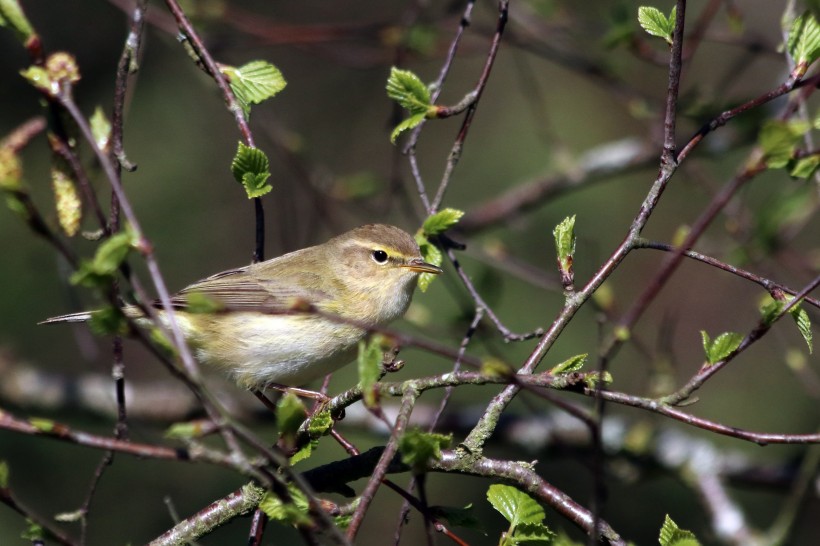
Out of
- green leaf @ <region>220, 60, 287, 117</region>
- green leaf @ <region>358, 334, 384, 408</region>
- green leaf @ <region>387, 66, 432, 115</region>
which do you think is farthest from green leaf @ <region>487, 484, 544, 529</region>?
green leaf @ <region>220, 60, 287, 117</region>

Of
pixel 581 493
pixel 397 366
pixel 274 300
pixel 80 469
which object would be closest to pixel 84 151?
pixel 274 300

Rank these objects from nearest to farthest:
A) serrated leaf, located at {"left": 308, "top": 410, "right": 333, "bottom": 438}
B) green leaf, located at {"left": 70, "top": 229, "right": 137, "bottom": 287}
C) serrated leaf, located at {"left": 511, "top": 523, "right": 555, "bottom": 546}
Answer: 1. green leaf, located at {"left": 70, "top": 229, "right": 137, "bottom": 287}
2. serrated leaf, located at {"left": 511, "top": 523, "right": 555, "bottom": 546}
3. serrated leaf, located at {"left": 308, "top": 410, "right": 333, "bottom": 438}

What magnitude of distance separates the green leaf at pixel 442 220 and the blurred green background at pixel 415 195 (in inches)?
58.2

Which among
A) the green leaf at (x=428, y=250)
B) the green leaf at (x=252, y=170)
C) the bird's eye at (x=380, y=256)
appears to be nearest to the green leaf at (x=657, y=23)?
the green leaf at (x=428, y=250)

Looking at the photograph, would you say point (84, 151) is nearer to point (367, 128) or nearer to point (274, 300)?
point (274, 300)

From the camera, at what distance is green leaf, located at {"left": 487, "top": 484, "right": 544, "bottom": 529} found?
2.04 m

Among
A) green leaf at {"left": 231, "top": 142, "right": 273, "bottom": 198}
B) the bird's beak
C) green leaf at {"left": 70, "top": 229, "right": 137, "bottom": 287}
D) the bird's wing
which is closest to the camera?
green leaf at {"left": 70, "top": 229, "right": 137, "bottom": 287}

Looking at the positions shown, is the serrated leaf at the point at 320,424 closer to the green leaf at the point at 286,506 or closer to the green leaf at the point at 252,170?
the green leaf at the point at 286,506

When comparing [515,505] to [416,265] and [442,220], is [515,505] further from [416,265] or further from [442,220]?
[416,265]

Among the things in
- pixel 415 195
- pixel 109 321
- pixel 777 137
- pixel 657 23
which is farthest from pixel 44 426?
pixel 415 195

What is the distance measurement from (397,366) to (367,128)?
256 inches

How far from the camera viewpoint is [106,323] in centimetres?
166

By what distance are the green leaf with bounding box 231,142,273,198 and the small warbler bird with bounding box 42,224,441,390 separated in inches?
38.3

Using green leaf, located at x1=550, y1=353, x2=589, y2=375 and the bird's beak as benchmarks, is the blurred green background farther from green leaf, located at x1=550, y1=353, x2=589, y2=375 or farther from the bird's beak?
green leaf, located at x1=550, y1=353, x2=589, y2=375
